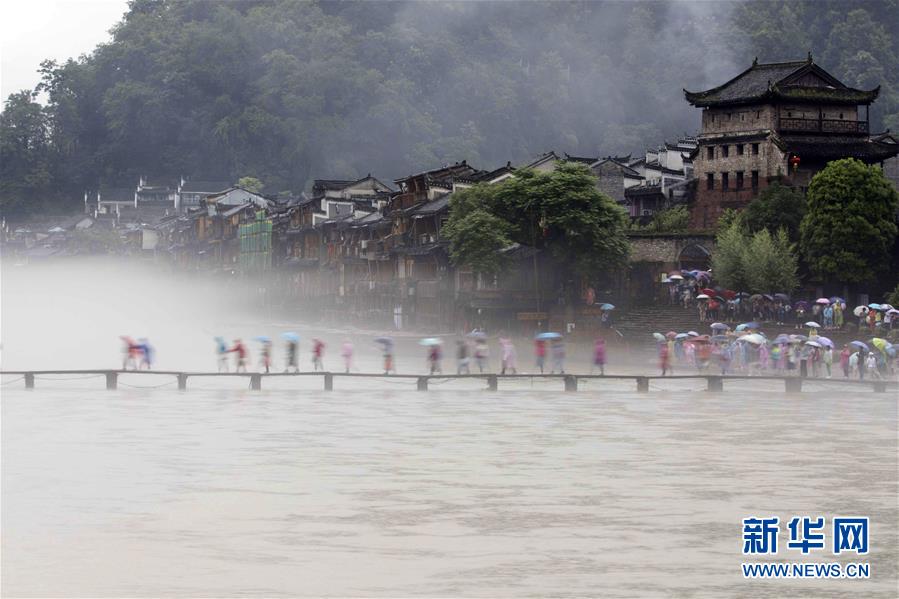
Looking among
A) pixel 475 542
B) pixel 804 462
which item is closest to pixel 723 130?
pixel 804 462

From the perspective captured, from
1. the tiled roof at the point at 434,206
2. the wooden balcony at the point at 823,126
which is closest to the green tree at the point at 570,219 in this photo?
the tiled roof at the point at 434,206

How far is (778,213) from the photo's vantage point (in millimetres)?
65875

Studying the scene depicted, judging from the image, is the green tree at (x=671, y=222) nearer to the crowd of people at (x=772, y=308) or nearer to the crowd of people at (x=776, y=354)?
the crowd of people at (x=772, y=308)

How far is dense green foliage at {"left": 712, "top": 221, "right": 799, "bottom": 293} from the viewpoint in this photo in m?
60.1

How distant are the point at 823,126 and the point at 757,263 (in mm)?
15372

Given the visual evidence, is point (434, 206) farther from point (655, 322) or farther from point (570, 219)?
point (655, 322)

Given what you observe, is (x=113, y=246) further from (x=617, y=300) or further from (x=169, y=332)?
(x=617, y=300)

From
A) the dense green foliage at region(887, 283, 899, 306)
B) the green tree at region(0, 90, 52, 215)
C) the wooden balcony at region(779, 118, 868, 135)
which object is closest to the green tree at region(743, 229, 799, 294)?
the dense green foliage at region(887, 283, 899, 306)

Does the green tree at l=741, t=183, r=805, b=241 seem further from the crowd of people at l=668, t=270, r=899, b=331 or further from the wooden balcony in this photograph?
the wooden balcony

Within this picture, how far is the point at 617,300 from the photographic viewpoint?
65.5 metres

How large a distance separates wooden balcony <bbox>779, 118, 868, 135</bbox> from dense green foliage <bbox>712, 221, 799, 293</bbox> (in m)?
9.71

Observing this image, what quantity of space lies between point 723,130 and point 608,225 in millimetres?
12989

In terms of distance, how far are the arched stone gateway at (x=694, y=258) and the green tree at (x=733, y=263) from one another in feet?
15.1

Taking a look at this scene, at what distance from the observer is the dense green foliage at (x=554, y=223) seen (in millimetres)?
63562
